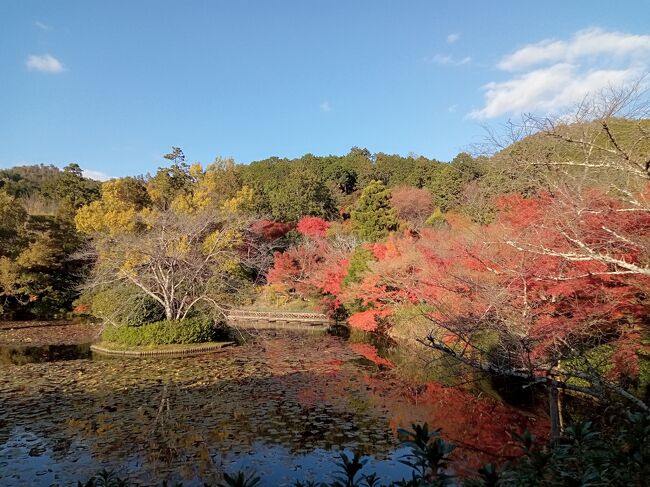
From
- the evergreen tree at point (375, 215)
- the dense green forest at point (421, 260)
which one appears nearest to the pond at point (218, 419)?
the dense green forest at point (421, 260)

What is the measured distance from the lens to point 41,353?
15.9m

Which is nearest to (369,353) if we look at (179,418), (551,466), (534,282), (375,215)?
(534,282)

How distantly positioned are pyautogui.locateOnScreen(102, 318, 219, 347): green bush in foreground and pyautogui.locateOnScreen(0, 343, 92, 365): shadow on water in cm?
112

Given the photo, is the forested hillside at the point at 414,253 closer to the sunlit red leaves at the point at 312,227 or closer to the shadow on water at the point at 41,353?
the sunlit red leaves at the point at 312,227

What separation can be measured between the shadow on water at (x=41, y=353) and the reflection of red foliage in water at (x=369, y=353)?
964 cm

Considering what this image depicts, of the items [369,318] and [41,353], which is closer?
[41,353]

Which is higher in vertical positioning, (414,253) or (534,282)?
(414,253)

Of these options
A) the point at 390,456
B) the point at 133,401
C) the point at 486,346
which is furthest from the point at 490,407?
the point at 133,401

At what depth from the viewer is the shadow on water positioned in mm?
14703

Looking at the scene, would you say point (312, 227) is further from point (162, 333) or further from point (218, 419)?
point (218, 419)

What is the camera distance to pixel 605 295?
9.44m

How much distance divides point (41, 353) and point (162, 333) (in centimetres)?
430

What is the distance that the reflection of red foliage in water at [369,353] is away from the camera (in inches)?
599

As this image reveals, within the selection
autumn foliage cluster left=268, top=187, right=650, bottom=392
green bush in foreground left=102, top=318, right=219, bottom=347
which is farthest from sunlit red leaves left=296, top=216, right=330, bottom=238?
green bush in foreground left=102, top=318, right=219, bottom=347
